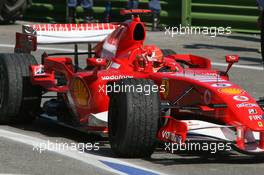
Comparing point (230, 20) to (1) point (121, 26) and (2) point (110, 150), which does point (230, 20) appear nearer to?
(1) point (121, 26)

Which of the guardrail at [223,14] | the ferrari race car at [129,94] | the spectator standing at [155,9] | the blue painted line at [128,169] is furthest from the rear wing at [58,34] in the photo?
the spectator standing at [155,9]

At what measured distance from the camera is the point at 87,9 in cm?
2427

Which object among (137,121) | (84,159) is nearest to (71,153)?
(84,159)

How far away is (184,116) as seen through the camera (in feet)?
28.7

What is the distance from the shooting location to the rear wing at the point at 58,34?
1085 centimetres

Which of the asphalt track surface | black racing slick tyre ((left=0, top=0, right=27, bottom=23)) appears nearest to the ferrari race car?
the asphalt track surface

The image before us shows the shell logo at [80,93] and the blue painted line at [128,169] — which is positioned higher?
the shell logo at [80,93]

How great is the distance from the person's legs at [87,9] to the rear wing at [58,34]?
12.8 m

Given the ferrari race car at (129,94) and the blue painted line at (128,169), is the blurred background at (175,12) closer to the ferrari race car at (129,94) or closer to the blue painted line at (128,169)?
the ferrari race car at (129,94)

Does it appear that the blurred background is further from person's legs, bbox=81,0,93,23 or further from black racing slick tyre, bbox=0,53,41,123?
black racing slick tyre, bbox=0,53,41,123

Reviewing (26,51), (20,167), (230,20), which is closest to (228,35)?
(230,20)

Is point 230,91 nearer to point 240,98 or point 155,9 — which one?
point 240,98

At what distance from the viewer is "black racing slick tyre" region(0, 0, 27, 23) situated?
79.2ft

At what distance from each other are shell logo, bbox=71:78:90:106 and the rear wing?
147cm
